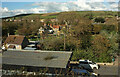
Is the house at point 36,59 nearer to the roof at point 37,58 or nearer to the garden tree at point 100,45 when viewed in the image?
the roof at point 37,58

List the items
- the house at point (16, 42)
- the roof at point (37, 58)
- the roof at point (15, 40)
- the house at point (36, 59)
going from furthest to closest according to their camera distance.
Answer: the roof at point (15, 40) < the house at point (16, 42) < the roof at point (37, 58) < the house at point (36, 59)

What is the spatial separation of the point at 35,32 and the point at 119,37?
47.3 ft

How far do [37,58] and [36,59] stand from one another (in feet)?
0.33

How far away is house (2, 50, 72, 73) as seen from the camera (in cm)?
614


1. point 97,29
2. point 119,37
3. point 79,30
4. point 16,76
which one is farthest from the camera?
point 97,29

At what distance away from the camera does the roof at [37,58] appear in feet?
20.7

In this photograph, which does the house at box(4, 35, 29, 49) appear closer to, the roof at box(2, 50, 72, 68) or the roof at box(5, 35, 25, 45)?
the roof at box(5, 35, 25, 45)

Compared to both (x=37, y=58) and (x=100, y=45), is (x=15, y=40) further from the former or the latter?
(x=100, y=45)

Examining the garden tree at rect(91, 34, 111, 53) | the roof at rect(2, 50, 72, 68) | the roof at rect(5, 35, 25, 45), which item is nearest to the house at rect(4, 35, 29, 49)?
the roof at rect(5, 35, 25, 45)

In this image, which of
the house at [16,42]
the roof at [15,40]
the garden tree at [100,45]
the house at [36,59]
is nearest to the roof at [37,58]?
the house at [36,59]

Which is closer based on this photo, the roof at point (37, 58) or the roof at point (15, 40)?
the roof at point (37, 58)

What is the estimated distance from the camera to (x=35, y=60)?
6.68m

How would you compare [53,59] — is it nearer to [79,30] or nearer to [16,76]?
[16,76]

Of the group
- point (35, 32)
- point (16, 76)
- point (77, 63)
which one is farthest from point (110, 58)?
point (35, 32)
